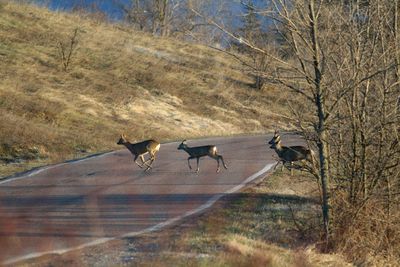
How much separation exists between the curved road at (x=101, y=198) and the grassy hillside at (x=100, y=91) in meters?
2.51

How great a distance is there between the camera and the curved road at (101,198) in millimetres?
9797

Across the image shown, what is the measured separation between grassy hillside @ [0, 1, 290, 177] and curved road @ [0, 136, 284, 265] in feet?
8.24

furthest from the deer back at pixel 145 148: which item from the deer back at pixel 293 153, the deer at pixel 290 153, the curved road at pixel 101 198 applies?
the deer back at pixel 293 153

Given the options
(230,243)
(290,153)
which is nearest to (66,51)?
(290,153)

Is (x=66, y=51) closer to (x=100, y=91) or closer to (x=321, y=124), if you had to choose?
(x=100, y=91)

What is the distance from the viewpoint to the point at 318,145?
10.5 m

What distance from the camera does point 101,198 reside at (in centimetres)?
1316

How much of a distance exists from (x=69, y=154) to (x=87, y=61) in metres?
21.8

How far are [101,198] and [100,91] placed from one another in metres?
25.7

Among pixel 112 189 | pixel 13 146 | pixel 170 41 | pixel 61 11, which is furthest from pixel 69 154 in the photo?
pixel 170 41

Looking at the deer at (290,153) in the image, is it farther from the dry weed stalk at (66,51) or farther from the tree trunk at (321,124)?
the dry weed stalk at (66,51)

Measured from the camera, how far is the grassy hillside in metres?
24.2

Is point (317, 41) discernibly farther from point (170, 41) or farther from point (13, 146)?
point (170, 41)

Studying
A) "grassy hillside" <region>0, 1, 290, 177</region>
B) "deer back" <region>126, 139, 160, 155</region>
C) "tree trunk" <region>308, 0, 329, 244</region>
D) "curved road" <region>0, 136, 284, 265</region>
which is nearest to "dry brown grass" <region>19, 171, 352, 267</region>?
"curved road" <region>0, 136, 284, 265</region>
